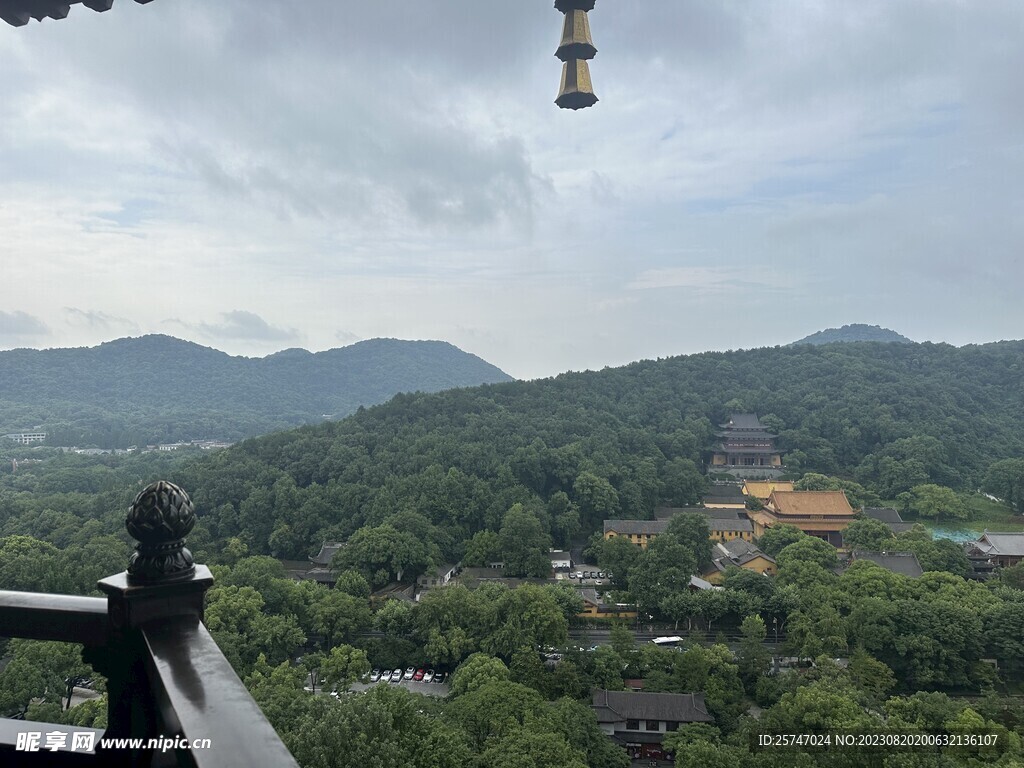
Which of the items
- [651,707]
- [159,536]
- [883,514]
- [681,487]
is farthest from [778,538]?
[159,536]

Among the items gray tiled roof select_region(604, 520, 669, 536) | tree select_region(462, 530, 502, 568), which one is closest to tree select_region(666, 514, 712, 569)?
gray tiled roof select_region(604, 520, 669, 536)

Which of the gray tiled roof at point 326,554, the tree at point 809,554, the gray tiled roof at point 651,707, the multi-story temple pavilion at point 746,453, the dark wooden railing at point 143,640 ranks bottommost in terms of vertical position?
the gray tiled roof at point 651,707

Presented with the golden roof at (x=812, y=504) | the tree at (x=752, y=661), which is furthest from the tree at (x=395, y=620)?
the golden roof at (x=812, y=504)

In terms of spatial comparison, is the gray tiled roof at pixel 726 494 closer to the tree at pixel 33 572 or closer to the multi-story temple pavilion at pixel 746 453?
the multi-story temple pavilion at pixel 746 453

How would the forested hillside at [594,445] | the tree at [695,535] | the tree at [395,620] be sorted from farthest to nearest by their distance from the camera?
1. the forested hillside at [594,445]
2. the tree at [695,535]
3. the tree at [395,620]

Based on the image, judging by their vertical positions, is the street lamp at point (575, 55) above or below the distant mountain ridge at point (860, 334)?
below

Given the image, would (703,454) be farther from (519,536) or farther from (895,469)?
(519,536)

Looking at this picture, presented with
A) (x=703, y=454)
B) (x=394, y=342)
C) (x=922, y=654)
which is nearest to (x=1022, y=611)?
(x=922, y=654)

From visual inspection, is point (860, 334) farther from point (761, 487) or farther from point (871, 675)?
point (871, 675)
